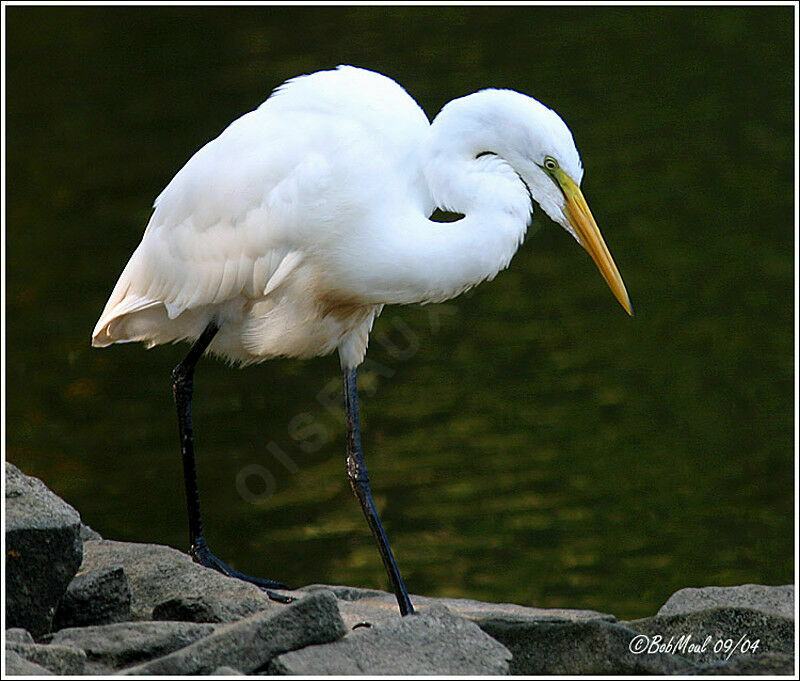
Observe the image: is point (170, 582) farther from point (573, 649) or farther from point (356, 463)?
point (573, 649)

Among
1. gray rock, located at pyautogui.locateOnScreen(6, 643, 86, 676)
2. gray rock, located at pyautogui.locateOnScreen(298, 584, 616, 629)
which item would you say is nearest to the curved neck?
gray rock, located at pyautogui.locateOnScreen(298, 584, 616, 629)

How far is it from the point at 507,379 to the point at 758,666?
6.17 meters

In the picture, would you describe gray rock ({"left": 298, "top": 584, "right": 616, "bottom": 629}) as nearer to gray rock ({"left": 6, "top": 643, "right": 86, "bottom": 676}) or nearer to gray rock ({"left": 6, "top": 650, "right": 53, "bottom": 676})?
gray rock ({"left": 6, "top": 643, "right": 86, "bottom": 676})

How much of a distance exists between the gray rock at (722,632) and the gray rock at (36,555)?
5.74 ft

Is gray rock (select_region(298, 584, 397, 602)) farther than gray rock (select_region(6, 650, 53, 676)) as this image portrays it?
Yes

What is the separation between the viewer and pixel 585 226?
4.74 metres

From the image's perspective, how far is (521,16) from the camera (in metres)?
18.1

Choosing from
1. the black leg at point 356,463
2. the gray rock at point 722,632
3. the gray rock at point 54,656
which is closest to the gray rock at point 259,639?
the gray rock at point 54,656

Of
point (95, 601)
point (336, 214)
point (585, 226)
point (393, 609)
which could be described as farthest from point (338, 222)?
point (95, 601)

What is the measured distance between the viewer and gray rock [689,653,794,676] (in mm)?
3562

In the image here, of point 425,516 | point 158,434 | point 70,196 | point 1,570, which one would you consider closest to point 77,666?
point 1,570

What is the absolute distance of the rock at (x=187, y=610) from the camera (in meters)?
4.29

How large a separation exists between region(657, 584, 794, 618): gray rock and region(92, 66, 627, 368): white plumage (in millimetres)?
1178

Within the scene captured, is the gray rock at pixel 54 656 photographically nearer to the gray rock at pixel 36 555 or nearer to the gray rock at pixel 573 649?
the gray rock at pixel 36 555
